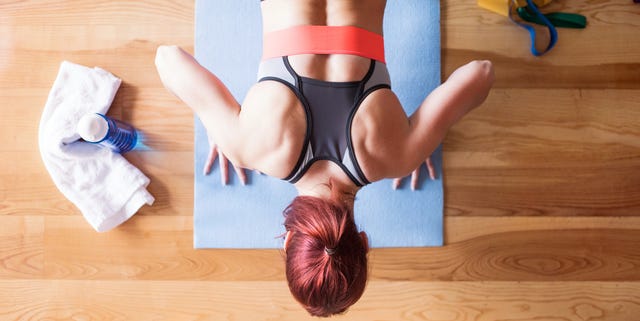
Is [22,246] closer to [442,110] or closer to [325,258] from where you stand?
[325,258]

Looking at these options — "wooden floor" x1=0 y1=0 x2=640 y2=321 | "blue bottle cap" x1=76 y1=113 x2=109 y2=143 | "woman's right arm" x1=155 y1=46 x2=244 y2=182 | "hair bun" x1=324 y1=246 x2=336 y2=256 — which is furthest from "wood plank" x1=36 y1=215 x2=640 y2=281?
"hair bun" x1=324 y1=246 x2=336 y2=256

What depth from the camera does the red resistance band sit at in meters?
0.81

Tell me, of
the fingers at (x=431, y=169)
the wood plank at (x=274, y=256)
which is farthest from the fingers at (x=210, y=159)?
the fingers at (x=431, y=169)

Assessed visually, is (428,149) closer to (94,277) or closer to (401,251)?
(401,251)

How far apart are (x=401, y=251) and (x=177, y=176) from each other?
2.00ft

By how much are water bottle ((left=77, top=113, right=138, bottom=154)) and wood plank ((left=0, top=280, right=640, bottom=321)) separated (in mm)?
360

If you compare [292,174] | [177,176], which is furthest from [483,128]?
[177,176]

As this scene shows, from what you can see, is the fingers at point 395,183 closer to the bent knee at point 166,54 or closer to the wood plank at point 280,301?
the wood plank at point 280,301

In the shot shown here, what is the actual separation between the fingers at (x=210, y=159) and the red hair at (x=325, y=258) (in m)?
0.42

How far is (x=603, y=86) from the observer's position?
1158 mm

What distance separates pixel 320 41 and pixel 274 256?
0.58 meters

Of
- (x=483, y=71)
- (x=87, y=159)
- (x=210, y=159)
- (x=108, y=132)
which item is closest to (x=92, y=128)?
(x=108, y=132)

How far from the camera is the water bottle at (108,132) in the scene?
961 mm

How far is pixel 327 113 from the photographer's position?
79 cm
